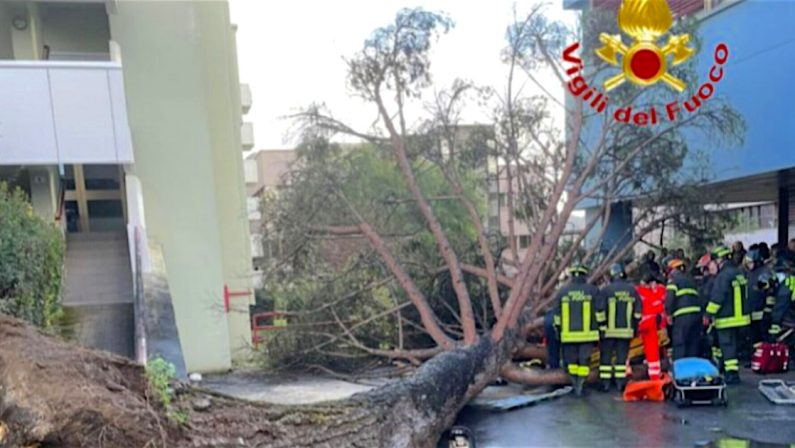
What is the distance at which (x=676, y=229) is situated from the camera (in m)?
9.70

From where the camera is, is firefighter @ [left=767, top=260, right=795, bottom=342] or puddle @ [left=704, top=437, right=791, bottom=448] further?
firefighter @ [left=767, top=260, right=795, bottom=342]

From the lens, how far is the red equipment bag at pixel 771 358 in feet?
22.9

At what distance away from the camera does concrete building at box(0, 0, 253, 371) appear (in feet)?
24.7

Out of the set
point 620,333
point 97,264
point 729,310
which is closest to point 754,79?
point 729,310

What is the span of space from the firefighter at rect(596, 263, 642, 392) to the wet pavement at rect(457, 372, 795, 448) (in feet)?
1.35

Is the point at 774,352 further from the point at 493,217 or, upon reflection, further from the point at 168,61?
the point at 168,61

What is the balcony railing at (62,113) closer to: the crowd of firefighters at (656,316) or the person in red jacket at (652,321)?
the crowd of firefighters at (656,316)

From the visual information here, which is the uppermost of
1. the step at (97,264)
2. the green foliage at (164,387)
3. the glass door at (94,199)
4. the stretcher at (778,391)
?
the glass door at (94,199)

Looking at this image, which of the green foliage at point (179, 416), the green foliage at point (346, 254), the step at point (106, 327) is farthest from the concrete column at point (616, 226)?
the green foliage at point (179, 416)

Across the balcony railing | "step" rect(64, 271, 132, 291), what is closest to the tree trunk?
"step" rect(64, 271, 132, 291)

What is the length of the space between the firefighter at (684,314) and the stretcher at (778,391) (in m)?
0.77

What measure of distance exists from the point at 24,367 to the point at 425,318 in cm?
558

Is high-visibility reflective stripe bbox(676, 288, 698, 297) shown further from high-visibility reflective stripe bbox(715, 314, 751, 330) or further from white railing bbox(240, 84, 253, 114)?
white railing bbox(240, 84, 253, 114)

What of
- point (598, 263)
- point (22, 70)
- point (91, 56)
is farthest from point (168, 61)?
point (598, 263)
